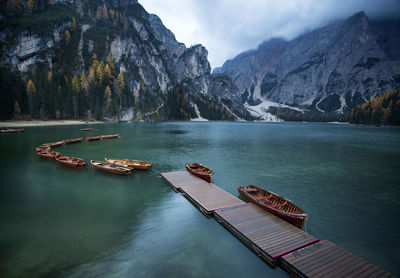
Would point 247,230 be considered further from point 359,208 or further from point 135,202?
point 359,208

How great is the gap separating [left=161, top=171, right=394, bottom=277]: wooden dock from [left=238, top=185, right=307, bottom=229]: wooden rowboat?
1.47 ft

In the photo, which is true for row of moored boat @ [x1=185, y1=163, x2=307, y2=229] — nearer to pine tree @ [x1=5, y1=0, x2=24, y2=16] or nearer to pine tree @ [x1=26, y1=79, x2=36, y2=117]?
pine tree @ [x1=26, y1=79, x2=36, y2=117]

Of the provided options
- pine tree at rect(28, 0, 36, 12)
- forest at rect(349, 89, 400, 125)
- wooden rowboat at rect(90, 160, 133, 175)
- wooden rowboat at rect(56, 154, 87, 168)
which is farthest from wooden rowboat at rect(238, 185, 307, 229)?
pine tree at rect(28, 0, 36, 12)

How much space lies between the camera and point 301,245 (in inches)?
495

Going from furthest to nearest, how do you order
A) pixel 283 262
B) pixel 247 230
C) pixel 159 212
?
1. pixel 159 212
2. pixel 247 230
3. pixel 283 262

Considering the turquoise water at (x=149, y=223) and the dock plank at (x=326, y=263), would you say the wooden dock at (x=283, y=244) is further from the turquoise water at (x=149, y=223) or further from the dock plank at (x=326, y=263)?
the turquoise water at (x=149, y=223)

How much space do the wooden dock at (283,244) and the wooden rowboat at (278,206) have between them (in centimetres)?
45

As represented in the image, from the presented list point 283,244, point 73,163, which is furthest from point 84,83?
point 283,244

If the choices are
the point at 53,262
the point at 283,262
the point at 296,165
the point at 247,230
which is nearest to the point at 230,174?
the point at 296,165

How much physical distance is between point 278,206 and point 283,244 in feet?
17.1

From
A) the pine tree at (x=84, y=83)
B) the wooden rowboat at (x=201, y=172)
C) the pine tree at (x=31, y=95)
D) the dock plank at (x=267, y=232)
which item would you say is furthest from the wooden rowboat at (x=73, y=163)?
the pine tree at (x=84, y=83)

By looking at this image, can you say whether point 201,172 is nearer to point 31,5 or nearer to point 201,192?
point 201,192

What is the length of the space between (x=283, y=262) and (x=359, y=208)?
14176 mm

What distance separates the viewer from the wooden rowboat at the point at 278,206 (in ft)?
49.4
